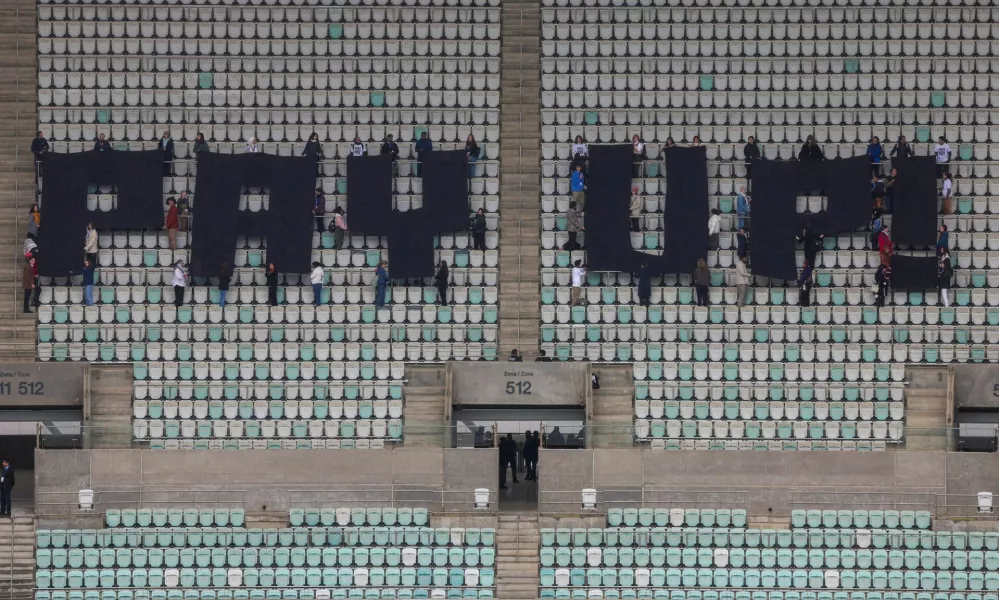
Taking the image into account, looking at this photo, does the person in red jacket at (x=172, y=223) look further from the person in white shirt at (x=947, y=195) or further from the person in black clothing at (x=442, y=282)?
the person in white shirt at (x=947, y=195)

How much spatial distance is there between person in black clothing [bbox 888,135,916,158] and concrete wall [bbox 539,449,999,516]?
782cm

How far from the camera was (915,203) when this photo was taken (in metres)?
49.9

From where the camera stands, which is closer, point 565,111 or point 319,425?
point 319,425

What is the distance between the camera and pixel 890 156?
5056cm

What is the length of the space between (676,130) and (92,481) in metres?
15.7

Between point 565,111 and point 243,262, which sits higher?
point 565,111

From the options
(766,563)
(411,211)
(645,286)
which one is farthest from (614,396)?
(411,211)

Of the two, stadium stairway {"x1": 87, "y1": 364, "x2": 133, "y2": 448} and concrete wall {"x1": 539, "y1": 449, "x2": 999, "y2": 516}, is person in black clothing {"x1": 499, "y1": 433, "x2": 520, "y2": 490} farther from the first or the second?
stadium stairway {"x1": 87, "y1": 364, "x2": 133, "y2": 448}

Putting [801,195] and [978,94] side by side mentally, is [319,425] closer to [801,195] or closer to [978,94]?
[801,195]

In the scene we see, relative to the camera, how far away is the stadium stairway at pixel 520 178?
1948 inches

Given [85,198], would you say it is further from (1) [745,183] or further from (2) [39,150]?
(1) [745,183]

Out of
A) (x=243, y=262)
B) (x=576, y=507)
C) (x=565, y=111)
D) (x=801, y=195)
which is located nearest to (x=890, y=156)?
(x=801, y=195)

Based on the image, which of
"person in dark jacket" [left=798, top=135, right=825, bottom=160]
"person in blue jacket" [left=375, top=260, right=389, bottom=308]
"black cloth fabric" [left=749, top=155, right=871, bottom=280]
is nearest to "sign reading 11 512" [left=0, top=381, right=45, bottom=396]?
"person in blue jacket" [left=375, top=260, right=389, bottom=308]

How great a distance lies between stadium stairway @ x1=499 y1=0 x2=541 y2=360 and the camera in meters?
49.5
